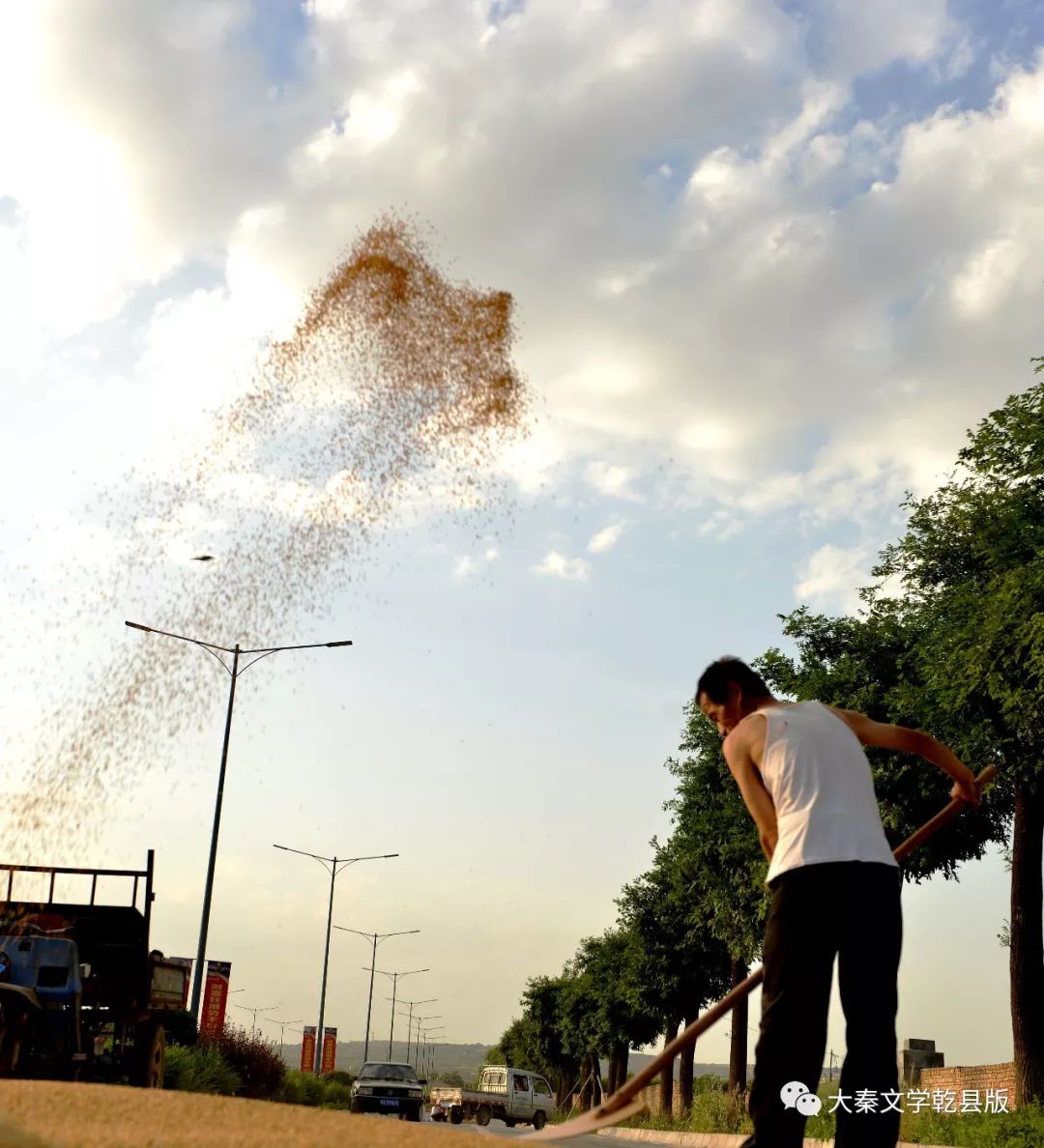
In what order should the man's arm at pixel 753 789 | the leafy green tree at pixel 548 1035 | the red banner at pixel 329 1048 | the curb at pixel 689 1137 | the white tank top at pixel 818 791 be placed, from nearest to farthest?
the white tank top at pixel 818 791
the man's arm at pixel 753 789
the curb at pixel 689 1137
the red banner at pixel 329 1048
the leafy green tree at pixel 548 1035

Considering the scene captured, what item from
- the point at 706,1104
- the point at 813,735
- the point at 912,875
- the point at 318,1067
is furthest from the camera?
the point at 318,1067

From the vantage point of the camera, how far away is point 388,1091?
34.9m

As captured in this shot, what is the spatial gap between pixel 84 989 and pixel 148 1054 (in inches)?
50.5

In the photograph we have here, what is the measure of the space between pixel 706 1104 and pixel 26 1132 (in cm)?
3221

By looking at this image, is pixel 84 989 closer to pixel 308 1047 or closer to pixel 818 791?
pixel 818 791

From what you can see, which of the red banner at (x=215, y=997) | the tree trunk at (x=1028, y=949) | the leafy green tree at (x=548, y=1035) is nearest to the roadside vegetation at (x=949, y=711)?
the tree trunk at (x=1028, y=949)

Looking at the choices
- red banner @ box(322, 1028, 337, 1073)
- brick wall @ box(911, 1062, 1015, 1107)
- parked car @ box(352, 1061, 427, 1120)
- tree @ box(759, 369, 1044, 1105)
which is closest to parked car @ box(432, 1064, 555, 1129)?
parked car @ box(352, 1061, 427, 1120)

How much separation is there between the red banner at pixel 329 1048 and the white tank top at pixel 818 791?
54926mm

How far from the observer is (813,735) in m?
4.78

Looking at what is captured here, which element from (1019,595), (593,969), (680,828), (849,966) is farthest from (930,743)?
(593,969)

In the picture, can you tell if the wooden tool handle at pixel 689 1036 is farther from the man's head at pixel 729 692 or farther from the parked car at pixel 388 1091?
the parked car at pixel 388 1091

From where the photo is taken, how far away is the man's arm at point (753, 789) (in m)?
4.93

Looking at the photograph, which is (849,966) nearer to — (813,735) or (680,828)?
(813,735)

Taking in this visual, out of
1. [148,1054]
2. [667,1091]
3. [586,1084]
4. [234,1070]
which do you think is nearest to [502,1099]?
[667,1091]
